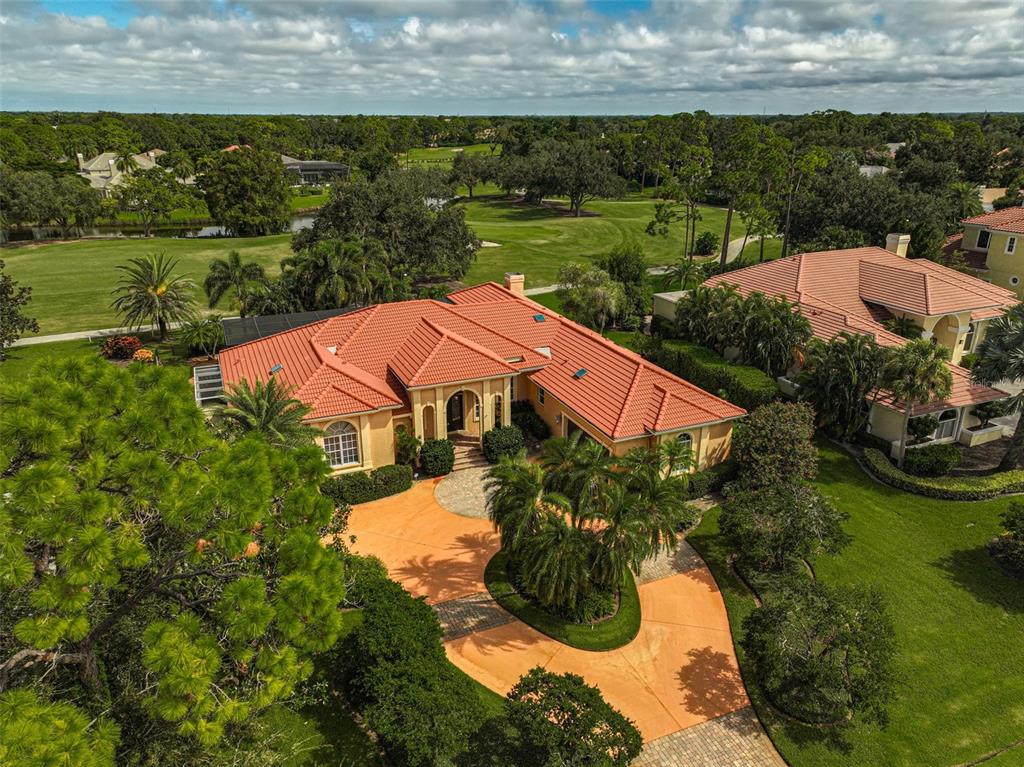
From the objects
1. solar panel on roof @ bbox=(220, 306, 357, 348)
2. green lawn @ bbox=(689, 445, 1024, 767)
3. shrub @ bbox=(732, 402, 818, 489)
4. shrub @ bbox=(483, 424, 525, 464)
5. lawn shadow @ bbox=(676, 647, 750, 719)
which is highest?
solar panel on roof @ bbox=(220, 306, 357, 348)

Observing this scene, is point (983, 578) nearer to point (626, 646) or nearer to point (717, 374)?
point (626, 646)

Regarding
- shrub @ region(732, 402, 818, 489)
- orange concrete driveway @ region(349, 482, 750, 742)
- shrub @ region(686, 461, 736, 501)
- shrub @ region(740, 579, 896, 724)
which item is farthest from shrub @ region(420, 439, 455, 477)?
shrub @ region(740, 579, 896, 724)

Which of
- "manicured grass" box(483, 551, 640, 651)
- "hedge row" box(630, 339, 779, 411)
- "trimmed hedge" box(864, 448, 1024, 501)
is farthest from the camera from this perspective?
"hedge row" box(630, 339, 779, 411)

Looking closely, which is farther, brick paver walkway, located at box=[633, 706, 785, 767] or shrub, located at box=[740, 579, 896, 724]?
shrub, located at box=[740, 579, 896, 724]

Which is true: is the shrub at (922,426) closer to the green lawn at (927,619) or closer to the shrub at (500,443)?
the green lawn at (927,619)

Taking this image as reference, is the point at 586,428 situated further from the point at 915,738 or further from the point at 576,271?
the point at 576,271

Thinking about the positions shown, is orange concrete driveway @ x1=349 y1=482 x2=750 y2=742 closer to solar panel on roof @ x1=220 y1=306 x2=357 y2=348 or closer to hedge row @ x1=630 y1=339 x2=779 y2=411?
hedge row @ x1=630 y1=339 x2=779 y2=411

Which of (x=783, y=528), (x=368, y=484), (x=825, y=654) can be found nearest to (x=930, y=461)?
(x=783, y=528)

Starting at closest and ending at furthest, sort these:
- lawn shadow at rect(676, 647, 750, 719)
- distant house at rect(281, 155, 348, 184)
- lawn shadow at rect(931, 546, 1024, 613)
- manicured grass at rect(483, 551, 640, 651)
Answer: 1. lawn shadow at rect(676, 647, 750, 719)
2. manicured grass at rect(483, 551, 640, 651)
3. lawn shadow at rect(931, 546, 1024, 613)
4. distant house at rect(281, 155, 348, 184)
